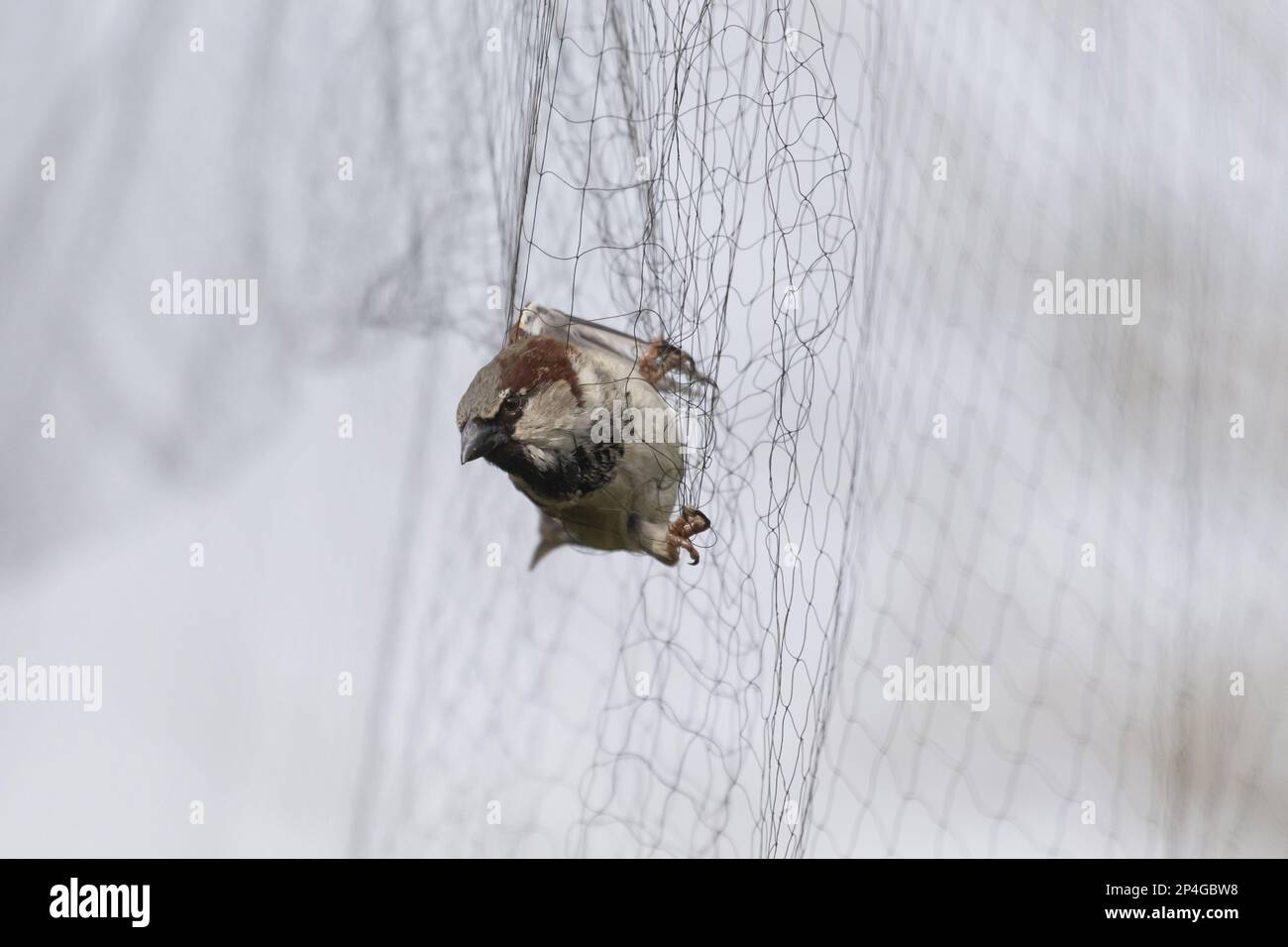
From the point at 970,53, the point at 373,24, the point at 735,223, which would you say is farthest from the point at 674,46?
the point at 373,24

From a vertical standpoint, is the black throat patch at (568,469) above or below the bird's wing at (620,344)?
below

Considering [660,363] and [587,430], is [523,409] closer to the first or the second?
[587,430]

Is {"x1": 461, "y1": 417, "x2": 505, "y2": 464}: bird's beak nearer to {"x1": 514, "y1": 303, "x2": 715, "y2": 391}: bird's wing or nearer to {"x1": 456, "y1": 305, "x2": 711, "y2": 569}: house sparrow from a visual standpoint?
{"x1": 456, "y1": 305, "x2": 711, "y2": 569}: house sparrow

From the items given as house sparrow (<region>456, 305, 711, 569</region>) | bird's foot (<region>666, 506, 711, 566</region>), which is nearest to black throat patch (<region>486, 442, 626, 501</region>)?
house sparrow (<region>456, 305, 711, 569</region>)

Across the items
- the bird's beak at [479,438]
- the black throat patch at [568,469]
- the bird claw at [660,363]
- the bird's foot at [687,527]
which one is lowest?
the bird's foot at [687,527]

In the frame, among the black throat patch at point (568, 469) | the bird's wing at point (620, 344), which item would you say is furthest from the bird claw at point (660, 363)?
the black throat patch at point (568, 469)

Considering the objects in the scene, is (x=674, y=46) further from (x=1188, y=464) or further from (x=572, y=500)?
(x=1188, y=464)

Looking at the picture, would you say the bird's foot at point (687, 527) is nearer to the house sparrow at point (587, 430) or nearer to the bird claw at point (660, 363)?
the house sparrow at point (587, 430)

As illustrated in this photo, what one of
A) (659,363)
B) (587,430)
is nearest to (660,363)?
(659,363)
